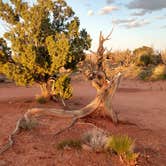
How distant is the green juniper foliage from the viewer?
13.9 meters

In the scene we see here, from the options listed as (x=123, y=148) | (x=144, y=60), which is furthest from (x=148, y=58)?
(x=123, y=148)

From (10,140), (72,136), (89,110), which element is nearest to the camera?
(10,140)

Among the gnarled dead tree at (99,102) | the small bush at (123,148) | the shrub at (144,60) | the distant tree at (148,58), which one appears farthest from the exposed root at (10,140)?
the shrub at (144,60)

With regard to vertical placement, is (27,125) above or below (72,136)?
above

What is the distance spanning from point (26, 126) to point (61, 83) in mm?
5122

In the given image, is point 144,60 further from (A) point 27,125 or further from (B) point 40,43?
(A) point 27,125

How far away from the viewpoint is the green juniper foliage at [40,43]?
13.9 metres

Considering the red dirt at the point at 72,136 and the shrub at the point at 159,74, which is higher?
the shrub at the point at 159,74

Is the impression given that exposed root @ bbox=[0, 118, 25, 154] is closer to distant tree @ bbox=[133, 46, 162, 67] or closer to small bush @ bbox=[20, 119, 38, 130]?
small bush @ bbox=[20, 119, 38, 130]

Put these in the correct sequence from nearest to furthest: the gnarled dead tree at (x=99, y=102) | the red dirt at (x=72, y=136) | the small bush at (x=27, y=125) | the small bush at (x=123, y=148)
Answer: the small bush at (x=123, y=148) → the red dirt at (x=72, y=136) → the small bush at (x=27, y=125) → the gnarled dead tree at (x=99, y=102)

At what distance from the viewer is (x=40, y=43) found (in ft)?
47.6

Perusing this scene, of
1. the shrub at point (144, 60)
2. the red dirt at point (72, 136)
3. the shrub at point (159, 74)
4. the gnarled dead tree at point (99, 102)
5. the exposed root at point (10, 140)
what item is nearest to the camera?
the red dirt at point (72, 136)

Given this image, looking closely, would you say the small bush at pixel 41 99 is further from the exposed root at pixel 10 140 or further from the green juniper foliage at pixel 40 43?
the exposed root at pixel 10 140

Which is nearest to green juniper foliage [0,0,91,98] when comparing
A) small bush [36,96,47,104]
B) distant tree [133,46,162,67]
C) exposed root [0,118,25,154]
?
small bush [36,96,47,104]
